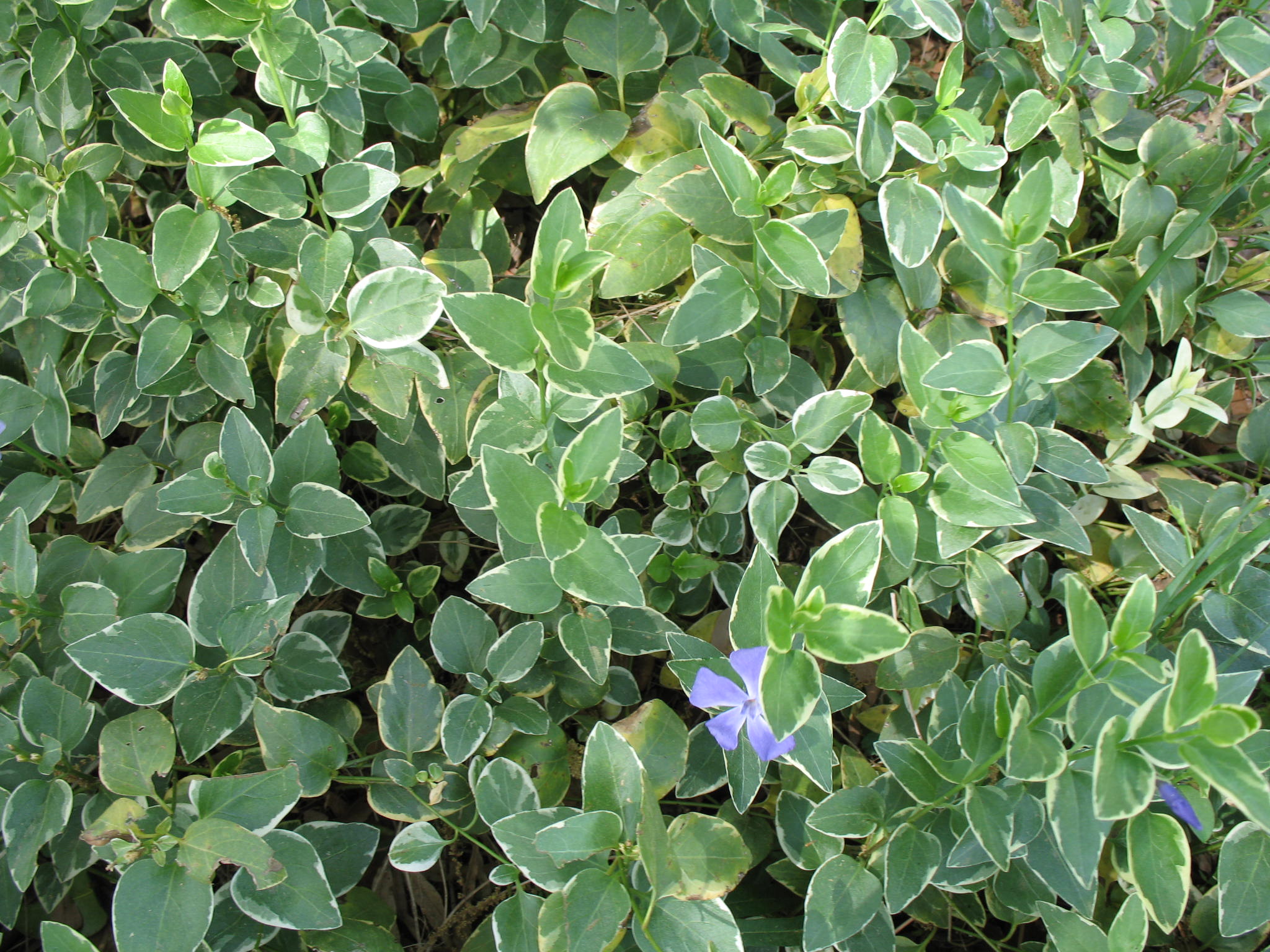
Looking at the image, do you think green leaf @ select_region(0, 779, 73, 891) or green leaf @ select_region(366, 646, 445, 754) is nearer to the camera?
green leaf @ select_region(0, 779, 73, 891)

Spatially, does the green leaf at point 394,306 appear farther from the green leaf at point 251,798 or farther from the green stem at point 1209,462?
the green stem at point 1209,462

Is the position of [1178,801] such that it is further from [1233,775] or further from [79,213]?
[79,213]

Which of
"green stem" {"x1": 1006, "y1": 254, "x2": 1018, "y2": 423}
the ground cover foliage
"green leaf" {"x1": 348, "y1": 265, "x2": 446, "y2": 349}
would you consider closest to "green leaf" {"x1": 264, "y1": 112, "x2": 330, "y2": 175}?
the ground cover foliage

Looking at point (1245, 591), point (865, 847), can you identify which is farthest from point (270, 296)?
point (1245, 591)

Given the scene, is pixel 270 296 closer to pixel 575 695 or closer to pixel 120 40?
pixel 120 40

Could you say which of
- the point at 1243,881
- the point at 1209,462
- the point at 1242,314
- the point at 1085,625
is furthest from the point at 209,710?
the point at 1242,314

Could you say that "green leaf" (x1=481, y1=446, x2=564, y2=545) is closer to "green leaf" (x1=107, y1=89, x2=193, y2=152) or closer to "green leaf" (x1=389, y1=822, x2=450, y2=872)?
"green leaf" (x1=389, y1=822, x2=450, y2=872)
